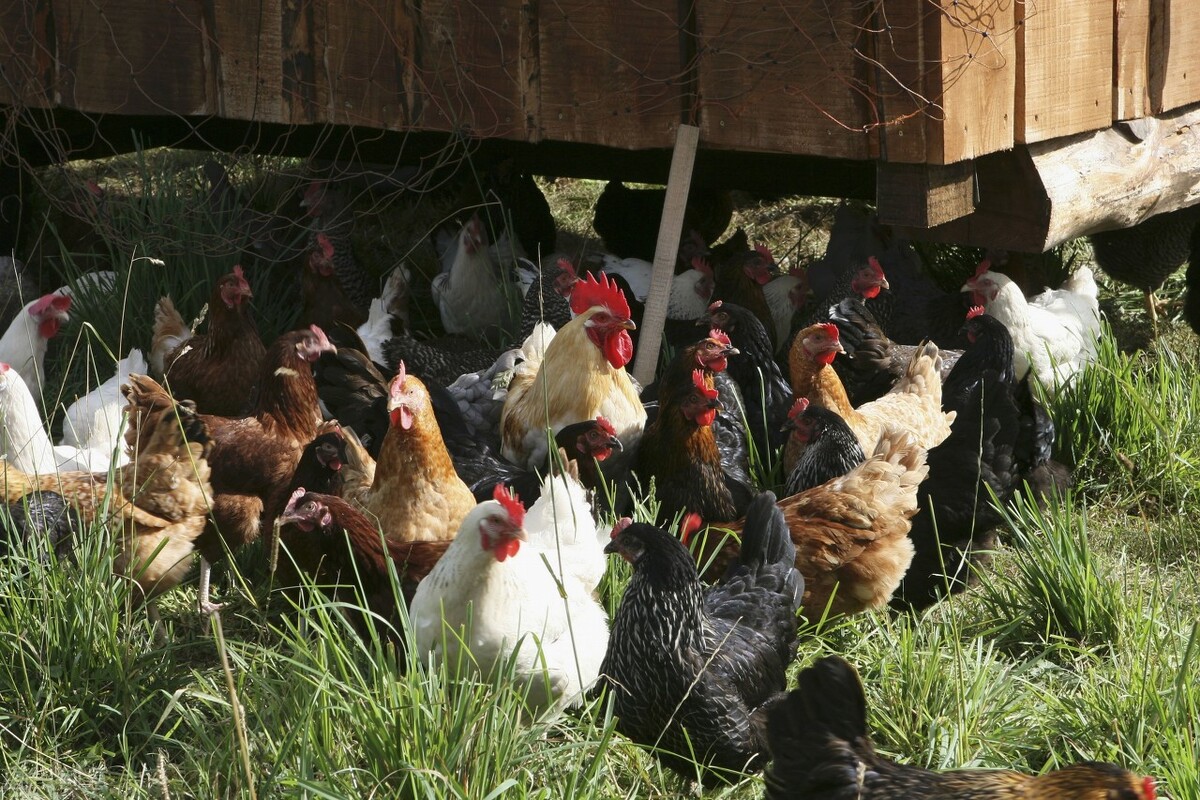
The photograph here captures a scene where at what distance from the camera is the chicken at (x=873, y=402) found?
4.76 meters

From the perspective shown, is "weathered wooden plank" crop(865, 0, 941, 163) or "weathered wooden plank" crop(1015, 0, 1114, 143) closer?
"weathered wooden plank" crop(865, 0, 941, 163)

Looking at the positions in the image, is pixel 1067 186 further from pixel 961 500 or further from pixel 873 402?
pixel 961 500

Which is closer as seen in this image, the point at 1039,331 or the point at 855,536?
the point at 855,536

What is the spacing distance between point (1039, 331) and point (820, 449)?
1.63 m

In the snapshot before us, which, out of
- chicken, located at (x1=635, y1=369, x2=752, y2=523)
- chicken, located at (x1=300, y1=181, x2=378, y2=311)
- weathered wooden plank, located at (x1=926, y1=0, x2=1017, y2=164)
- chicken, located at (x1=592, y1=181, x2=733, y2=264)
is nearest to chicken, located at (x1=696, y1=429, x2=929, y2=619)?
chicken, located at (x1=635, y1=369, x2=752, y2=523)

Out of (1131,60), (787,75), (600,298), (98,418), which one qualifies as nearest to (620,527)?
(600,298)

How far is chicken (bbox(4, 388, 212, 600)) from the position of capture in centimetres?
352

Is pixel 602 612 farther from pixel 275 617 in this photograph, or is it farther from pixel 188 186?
pixel 188 186

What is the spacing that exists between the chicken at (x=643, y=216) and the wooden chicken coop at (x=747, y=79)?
8.48 feet

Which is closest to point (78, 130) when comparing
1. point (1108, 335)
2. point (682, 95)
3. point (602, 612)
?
point (682, 95)

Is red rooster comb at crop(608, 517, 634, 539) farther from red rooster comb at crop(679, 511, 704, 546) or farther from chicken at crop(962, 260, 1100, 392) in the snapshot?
chicken at crop(962, 260, 1100, 392)

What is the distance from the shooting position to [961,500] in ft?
12.9

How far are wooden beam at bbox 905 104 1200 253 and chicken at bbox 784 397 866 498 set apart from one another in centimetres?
92

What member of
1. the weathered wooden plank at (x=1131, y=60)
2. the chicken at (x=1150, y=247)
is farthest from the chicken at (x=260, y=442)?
the chicken at (x=1150, y=247)
